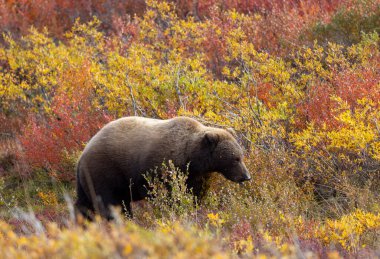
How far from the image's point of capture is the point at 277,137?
8.19 meters

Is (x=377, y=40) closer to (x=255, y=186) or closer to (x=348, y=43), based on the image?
(x=348, y=43)

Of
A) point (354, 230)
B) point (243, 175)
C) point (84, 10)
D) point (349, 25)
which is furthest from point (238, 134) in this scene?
point (84, 10)

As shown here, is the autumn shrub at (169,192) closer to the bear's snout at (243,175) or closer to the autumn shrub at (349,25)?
the bear's snout at (243,175)

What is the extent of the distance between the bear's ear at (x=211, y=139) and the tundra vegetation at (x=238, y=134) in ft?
1.49

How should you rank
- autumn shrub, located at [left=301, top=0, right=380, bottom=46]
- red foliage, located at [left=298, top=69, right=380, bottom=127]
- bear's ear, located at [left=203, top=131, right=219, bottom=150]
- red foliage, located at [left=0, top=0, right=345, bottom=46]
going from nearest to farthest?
bear's ear, located at [left=203, top=131, right=219, bottom=150]
red foliage, located at [left=298, top=69, right=380, bottom=127]
autumn shrub, located at [left=301, top=0, right=380, bottom=46]
red foliage, located at [left=0, top=0, right=345, bottom=46]

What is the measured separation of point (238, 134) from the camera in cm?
859

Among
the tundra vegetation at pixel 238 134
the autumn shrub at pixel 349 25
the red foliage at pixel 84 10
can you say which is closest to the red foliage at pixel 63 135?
the tundra vegetation at pixel 238 134

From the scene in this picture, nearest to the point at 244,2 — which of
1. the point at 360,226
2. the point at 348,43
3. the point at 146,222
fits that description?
the point at 348,43

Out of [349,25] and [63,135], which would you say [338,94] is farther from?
[63,135]

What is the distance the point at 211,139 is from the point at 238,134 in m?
1.63

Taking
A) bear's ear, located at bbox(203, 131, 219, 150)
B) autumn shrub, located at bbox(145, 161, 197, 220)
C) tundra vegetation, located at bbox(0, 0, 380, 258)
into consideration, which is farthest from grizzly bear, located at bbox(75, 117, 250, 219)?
tundra vegetation, located at bbox(0, 0, 380, 258)

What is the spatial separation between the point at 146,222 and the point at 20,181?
4630mm

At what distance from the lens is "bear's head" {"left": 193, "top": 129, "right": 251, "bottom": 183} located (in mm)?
7090

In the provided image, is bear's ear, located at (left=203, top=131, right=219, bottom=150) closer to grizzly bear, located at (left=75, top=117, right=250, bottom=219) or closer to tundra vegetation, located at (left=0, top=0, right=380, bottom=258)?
grizzly bear, located at (left=75, top=117, right=250, bottom=219)
